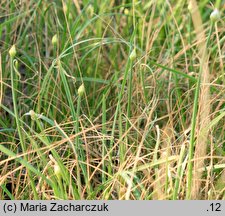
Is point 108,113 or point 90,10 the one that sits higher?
point 90,10

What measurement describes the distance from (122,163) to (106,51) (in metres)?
0.78

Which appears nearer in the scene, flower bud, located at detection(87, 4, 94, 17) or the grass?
the grass

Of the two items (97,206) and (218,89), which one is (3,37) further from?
(97,206)

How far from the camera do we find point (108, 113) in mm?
2080

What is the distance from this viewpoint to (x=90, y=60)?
89.0 inches

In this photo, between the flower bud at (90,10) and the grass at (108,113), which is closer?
the grass at (108,113)

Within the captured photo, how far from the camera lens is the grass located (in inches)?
64.9

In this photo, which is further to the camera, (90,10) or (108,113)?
(90,10)

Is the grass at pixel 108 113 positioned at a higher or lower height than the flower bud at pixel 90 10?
lower

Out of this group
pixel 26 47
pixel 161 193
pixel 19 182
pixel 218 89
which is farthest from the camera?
pixel 26 47

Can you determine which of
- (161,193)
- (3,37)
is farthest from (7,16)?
(161,193)

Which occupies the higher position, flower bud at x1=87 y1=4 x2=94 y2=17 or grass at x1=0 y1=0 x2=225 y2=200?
flower bud at x1=87 y1=4 x2=94 y2=17

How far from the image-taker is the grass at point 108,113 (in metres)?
1.65

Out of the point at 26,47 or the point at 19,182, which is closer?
the point at 19,182
